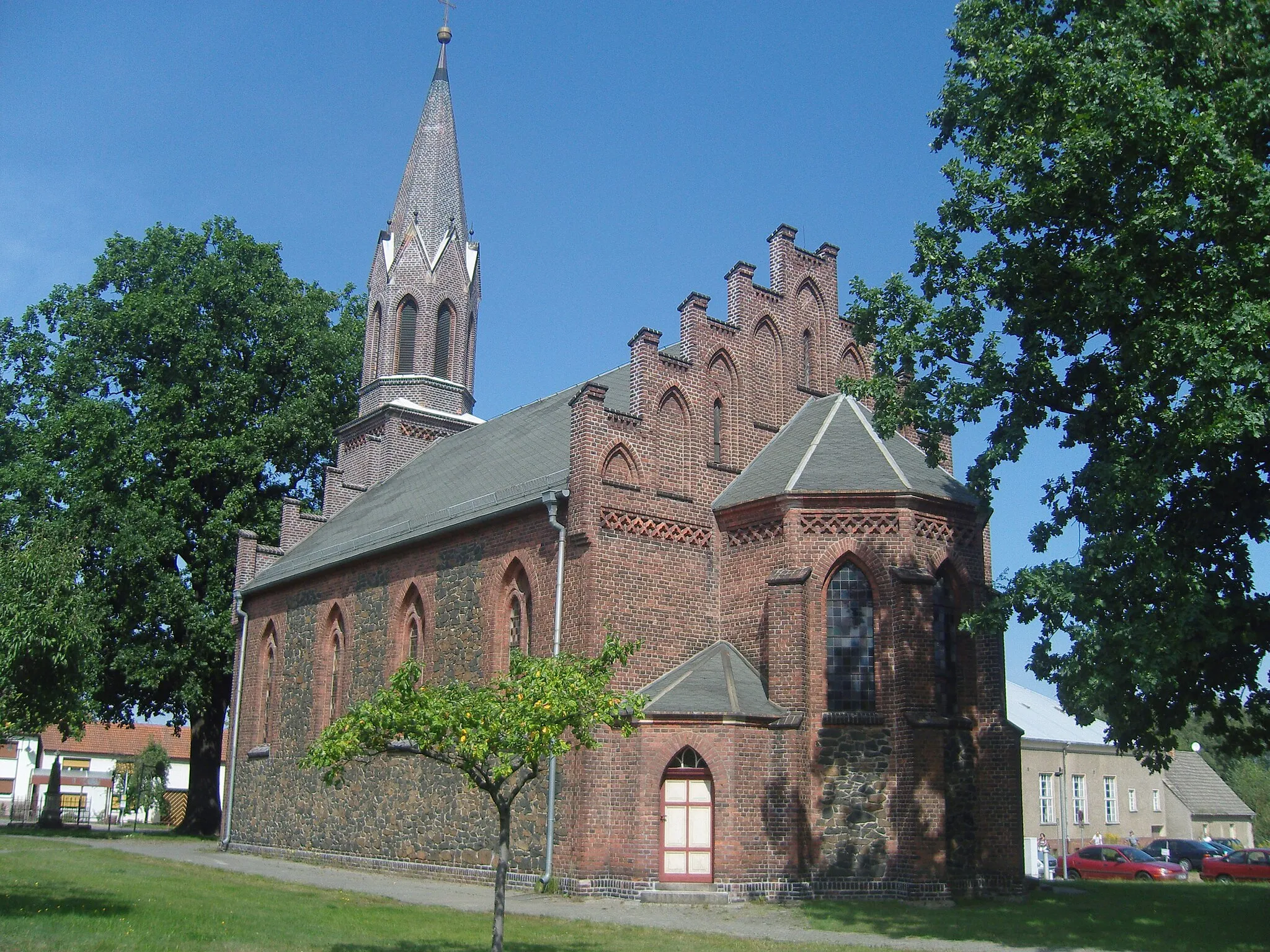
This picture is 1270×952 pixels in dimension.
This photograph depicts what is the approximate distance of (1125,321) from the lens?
1631 cm

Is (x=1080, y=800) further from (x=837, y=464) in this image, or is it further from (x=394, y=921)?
(x=394, y=921)

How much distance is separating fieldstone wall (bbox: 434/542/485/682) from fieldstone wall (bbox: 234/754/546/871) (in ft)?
6.74

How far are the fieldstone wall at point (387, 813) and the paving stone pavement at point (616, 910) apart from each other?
67 cm

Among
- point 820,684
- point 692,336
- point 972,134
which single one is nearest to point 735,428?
point 692,336

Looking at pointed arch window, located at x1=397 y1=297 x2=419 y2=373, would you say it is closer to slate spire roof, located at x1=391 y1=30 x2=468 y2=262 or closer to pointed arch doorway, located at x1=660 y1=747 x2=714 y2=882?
slate spire roof, located at x1=391 y1=30 x2=468 y2=262

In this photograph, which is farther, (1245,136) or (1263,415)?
(1245,136)

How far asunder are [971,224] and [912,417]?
3190mm

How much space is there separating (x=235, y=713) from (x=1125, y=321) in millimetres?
26479

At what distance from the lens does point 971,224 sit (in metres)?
18.3

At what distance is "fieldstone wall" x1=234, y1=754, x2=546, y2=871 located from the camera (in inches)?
853

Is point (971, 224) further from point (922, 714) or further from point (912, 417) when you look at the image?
point (922, 714)

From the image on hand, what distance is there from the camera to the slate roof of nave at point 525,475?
22344 mm

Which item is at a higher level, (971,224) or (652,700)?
(971,224)

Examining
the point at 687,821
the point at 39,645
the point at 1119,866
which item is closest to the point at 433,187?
the point at 687,821
